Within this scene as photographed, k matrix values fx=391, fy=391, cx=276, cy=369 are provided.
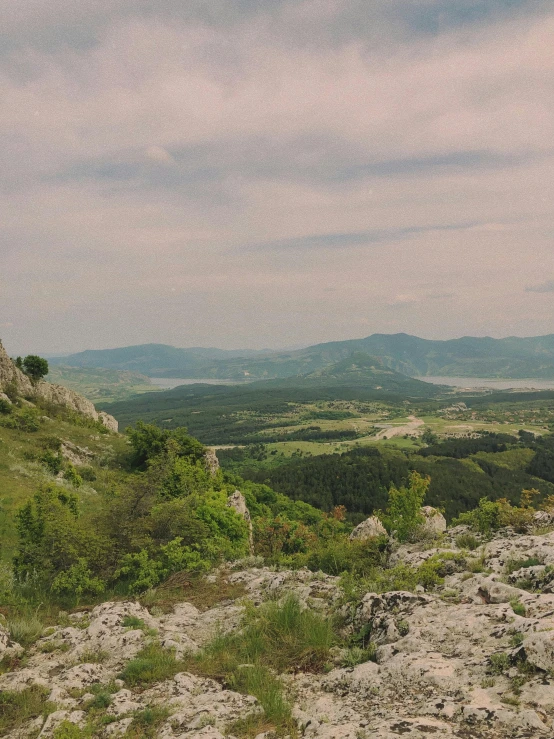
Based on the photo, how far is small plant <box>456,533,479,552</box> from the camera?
13.5 meters

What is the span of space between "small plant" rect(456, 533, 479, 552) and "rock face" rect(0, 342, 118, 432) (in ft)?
156

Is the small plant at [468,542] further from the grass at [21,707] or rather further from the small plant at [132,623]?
the grass at [21,707]

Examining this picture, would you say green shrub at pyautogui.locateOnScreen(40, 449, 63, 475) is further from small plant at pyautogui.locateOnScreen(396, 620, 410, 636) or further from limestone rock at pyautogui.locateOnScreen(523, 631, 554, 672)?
limestone rock at pyautogui.locateOnScreen(523, 631, 554, 672)

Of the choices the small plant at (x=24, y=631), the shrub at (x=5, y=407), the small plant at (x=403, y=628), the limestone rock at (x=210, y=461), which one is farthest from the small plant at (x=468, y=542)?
the shrub at (x=5, y=407)

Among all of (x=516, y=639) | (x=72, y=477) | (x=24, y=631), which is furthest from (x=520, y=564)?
(x=72, y=477)

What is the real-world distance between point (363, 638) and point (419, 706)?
2.98m

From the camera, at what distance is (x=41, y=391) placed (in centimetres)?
5378

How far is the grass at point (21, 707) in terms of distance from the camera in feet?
23.4

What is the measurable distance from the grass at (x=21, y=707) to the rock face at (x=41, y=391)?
4393 cm

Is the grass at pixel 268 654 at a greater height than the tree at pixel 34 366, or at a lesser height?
lesser

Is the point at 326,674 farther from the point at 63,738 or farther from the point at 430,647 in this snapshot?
the point at 63,738

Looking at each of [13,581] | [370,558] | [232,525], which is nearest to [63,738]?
[13,581]

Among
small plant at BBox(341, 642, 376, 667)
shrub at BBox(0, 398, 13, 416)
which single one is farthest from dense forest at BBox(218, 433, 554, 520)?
small plant at BBox(341, 642, 376, 667)

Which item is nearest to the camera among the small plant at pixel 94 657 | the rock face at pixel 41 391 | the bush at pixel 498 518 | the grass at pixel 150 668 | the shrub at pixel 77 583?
the grass at pixel 150 668
